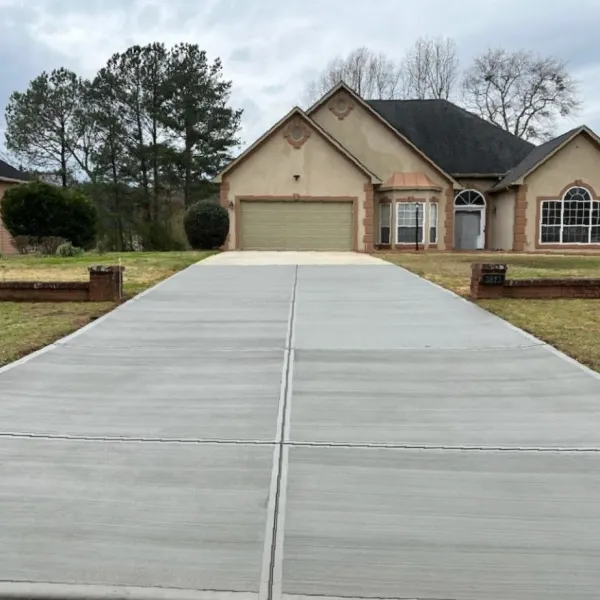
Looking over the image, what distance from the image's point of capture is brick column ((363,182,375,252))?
25931mm

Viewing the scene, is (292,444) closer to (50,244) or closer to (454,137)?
(50,244)

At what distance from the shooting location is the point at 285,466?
12.7ft

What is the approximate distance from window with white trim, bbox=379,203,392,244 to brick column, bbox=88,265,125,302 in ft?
61.7

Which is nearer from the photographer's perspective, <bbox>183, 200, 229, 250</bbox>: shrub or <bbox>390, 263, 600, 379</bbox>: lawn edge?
<bbox>390, 263, 600, 379</bbox>: lawn edge

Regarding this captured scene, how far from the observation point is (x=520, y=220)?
27.2 meters

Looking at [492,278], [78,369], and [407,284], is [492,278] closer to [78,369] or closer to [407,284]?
[407,284]

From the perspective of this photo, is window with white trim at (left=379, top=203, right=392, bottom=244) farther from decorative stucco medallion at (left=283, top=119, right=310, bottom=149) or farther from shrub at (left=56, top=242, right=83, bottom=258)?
shrub at (left=56, top=242, right=83, bottom=258)

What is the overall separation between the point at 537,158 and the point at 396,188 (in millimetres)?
6327

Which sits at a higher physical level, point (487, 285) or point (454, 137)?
point (454, 137)

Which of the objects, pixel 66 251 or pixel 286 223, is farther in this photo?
pixel 286 223

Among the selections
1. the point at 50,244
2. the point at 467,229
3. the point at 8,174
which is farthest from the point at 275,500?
the point at 8,174

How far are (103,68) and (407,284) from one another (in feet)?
126

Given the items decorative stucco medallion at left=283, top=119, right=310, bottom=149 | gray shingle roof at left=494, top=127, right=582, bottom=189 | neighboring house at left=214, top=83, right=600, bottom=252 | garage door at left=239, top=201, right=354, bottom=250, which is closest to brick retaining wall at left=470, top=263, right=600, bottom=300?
neighboring house at left=214, top=83, right=600, bottom=252

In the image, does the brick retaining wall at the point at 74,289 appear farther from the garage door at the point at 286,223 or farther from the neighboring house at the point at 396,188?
the garage door at the point at 286,223
